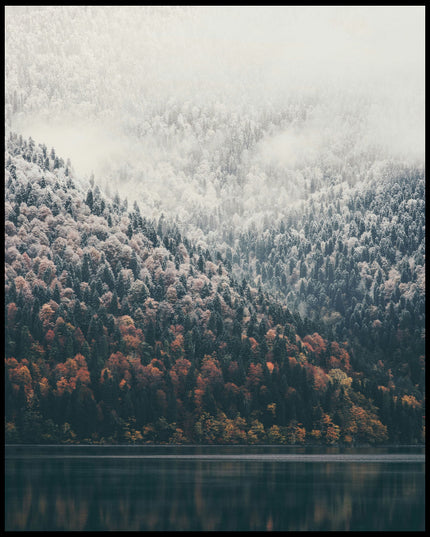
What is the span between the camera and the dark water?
117938 millimetres

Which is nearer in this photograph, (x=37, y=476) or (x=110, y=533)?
(x=110, y=533)

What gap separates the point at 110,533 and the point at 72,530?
14.3 feet

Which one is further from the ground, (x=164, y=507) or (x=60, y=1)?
(x=60, y=1)

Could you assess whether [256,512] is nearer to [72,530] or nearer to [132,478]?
[72,530]

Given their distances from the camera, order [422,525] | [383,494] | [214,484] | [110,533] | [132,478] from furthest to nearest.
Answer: [132,478] < [214,484] < [383,494] < [422,525] < [110,533]

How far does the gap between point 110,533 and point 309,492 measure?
45075 mm

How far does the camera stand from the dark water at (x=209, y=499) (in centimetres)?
11794

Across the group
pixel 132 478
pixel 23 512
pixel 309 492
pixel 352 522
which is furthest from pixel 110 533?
pixel 132 478

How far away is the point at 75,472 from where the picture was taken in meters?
176

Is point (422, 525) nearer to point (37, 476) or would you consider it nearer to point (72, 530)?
point (72, 530)

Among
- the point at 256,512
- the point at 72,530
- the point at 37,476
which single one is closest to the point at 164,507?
the point at 256,512

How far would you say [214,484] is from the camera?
156 meters

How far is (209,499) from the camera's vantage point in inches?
5404

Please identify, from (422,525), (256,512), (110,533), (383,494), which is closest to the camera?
(110,533)
